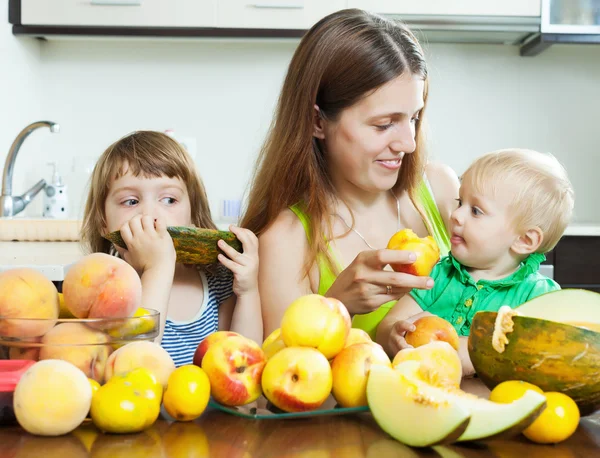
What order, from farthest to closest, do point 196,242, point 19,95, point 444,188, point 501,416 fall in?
point 19,95
point 444,188
point 196,242
point 501,416

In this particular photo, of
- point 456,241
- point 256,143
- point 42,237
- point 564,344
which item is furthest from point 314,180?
point 256,143

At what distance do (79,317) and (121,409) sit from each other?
0.39ft

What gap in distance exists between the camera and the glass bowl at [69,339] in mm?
685

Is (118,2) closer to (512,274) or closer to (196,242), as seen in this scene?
(196,242)

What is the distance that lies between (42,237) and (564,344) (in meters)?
2.15

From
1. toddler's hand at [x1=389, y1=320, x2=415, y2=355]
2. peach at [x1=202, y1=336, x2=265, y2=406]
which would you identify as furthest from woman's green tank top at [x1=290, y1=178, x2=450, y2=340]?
peach at [x1=202, y1=336, x2=265, y2=406]

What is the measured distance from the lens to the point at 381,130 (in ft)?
4.87

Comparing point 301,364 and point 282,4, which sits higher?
point 282,4

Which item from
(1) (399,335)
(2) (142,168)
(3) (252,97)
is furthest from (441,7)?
(1) (399,335)

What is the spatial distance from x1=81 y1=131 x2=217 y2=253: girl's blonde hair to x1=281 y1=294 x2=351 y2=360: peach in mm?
841

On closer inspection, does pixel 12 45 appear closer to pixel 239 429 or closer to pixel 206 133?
pixel 206 133

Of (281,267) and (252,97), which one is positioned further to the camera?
(252,97)

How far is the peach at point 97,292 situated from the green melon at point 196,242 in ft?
1.79

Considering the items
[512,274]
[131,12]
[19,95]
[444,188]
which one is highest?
[131,12]
